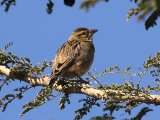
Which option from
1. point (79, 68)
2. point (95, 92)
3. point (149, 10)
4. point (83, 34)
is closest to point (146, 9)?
point (149, 10)

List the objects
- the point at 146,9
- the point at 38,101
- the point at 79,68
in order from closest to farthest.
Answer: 1. the point at 146,9
2. the point at 38,101
3. the point at 79,68

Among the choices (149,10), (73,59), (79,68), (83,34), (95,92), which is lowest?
(149,10)

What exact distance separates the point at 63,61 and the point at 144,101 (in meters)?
3.28

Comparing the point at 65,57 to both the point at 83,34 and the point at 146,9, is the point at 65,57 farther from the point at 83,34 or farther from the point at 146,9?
the point at 146,9

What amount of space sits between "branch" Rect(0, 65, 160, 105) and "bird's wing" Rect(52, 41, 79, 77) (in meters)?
1.33

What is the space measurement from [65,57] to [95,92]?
2699mm

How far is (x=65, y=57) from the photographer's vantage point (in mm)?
7043

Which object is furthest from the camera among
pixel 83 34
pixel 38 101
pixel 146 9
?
pixel 83 34

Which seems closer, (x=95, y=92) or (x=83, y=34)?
(x=95, y=92)

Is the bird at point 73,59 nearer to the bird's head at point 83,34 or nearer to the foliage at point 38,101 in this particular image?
the bird's head at point 83,34

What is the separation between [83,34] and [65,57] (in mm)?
1938

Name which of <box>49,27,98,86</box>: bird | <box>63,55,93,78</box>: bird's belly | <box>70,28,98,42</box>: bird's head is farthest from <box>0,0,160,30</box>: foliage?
<box>70,28,98,42</box>: bird's head

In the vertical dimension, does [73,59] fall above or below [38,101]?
above

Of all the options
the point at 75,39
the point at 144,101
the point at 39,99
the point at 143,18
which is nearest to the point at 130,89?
the point at 144,101
